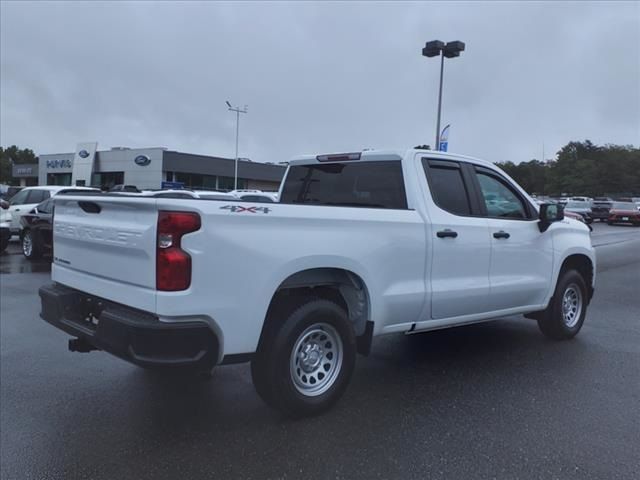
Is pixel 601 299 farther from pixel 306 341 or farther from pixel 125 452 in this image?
pixel 125 452

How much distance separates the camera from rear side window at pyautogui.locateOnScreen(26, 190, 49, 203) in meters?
15.8

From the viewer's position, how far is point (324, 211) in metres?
3.92

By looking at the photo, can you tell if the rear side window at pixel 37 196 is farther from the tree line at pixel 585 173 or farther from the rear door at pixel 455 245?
the tree line at pixel 585 173

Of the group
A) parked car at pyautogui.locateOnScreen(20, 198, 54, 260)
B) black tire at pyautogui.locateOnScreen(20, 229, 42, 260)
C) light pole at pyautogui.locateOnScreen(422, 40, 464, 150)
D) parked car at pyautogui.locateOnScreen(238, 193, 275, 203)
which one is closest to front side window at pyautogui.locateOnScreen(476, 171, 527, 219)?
parked car at pyautogui.locateOnScreen(238, 193, 275, 203)

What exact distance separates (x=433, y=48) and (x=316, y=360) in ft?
56.2

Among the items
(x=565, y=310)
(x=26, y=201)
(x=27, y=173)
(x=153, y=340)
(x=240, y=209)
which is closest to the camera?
(x=153, y=340)

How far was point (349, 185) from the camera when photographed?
16.9 feet

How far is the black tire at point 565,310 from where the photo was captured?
6117 millimetres

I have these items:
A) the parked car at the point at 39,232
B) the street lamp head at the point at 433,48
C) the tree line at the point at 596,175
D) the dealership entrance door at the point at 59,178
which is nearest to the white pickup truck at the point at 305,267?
the parked car at the point at 39,232

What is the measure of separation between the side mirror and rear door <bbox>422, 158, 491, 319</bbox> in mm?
909

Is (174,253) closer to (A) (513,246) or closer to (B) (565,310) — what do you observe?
(A) (513,246)

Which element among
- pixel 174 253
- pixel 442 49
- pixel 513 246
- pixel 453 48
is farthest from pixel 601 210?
pixel 174 253

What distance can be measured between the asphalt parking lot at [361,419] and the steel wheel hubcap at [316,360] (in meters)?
0.24

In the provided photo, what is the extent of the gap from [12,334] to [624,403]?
628 cm
